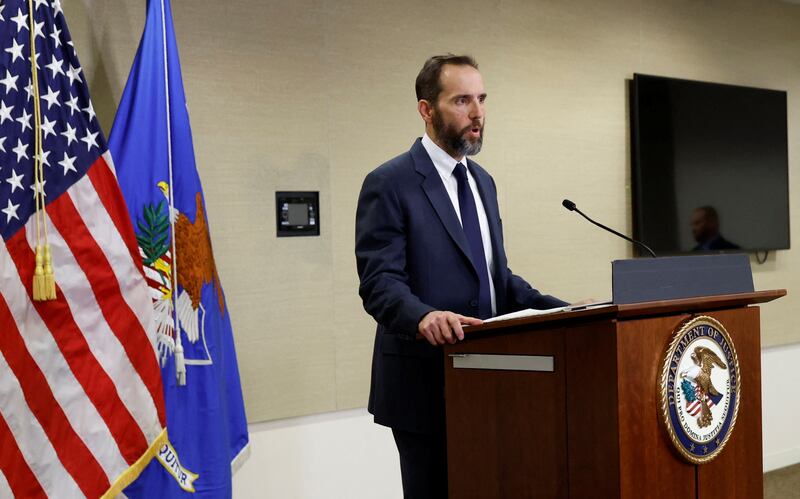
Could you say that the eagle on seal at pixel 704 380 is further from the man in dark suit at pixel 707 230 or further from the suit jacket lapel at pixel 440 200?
the man in dark suit at pixel 707 230

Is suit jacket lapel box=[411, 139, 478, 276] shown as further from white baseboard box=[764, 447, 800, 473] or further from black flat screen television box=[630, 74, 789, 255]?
white baseboard box=[764, 447, 800, 473]

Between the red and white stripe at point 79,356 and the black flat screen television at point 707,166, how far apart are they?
2.66 meters

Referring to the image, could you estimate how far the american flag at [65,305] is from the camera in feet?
6.91

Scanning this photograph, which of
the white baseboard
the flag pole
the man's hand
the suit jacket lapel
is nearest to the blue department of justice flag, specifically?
the flag pole

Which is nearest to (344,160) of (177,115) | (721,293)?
(177,115)

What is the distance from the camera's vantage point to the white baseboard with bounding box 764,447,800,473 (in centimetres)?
459

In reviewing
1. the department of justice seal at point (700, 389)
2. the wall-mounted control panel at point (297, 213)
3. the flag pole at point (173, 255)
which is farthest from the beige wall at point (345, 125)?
the department of justice seal at point (700, 389)

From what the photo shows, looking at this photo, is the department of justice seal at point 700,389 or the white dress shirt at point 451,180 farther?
the white dress shirt at point 451,180

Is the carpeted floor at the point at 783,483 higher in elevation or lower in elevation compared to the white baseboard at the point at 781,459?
lower

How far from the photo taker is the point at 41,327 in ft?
7.01

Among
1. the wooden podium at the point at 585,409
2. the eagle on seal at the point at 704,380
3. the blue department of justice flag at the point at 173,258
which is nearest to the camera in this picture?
the wooden podium at the point at 585,409

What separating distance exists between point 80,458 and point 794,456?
13.3 ft

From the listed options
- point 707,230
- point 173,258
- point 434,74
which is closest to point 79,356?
point 173,258

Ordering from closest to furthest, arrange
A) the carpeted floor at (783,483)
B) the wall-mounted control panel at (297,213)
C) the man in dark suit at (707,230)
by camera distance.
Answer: the wall-mounted control panel at (297,213) < the carpeted floor at (783,483) < the man in dark suit at (707,230)
